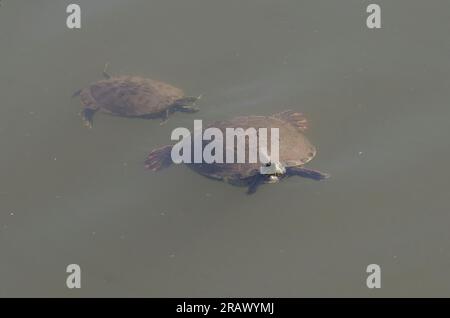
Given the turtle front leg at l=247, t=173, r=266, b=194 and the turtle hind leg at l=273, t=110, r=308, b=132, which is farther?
the turtle hind leg at l=273, t=110, r=308, b=132

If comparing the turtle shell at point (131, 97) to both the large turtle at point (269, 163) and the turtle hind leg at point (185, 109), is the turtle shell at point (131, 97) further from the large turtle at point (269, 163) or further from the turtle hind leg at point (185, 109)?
the large turtle at point (269, 163)

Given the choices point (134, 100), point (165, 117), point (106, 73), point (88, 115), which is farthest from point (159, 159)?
point (106, 73)

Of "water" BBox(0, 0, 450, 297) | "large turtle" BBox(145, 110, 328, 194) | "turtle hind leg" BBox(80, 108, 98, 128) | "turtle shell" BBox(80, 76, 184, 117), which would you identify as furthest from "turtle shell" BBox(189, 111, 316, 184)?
"turtle hind leg" BBox(80, 108, 98, 128)

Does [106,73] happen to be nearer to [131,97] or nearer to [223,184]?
[131,97]

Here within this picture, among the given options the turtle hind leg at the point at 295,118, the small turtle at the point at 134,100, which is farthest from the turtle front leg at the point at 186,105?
the turtle hind leg at the point at 295,118

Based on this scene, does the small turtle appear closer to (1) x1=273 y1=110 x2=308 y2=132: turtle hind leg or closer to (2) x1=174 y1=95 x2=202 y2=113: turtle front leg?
(2) x1=174 y1=95 x2=202 y2=113: turtle front leg

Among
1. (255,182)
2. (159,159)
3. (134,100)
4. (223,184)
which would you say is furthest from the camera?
(134,100)
